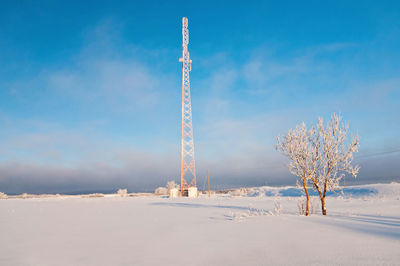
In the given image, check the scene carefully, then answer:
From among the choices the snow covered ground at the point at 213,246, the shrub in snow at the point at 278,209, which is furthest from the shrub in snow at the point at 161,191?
the snow covered ground at the point at 213,246

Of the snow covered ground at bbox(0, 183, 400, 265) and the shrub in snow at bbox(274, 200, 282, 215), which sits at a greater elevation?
the shrub in snow at bbox(274, 200, 282, 215)

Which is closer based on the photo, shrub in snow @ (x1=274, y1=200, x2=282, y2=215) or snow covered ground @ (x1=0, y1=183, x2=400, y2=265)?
snow covered ground @ (x1=0, y1=183, x2=400, y2=265)

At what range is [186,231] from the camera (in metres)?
8.28

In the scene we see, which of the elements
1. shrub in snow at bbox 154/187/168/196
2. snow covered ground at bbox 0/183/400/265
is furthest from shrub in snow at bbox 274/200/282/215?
shrub in snow at bbox 154/187/168/196

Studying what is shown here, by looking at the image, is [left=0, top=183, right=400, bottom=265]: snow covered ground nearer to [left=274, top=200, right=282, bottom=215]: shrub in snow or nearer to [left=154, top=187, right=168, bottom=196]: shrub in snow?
[left=274, top=200, right=282, bottom=215]: shrub in snow

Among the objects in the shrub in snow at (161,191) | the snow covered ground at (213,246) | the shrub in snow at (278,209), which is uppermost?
the shrub in snow at (161,191)

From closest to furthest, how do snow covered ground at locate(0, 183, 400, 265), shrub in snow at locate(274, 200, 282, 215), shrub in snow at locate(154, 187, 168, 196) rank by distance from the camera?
1. snow covered ground at locate(0, 183, 400, 265)
2. shrub in snow at locate(274, 200, 282, 215)
3. shrub in snow at locate(154, 187, 168, 196)

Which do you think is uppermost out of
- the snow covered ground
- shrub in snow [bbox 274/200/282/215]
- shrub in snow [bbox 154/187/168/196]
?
shrub in snow [bbox 154/187/168/196]

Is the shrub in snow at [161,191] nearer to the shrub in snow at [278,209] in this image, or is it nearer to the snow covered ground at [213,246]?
the shrub in snow at [278,209]

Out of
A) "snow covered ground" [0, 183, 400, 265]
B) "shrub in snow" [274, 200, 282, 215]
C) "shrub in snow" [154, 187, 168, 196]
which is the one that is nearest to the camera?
"snow covered ground" [0, 183, 400, 265]

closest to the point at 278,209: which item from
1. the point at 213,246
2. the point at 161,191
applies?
the point at 213,246

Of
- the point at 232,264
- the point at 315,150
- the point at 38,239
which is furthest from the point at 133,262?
the point at 315,150

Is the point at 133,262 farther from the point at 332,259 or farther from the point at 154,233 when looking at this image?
the point at 332,259

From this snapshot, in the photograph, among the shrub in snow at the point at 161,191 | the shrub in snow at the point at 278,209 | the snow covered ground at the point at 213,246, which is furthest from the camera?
the shrub in snow at the point at 161,191
